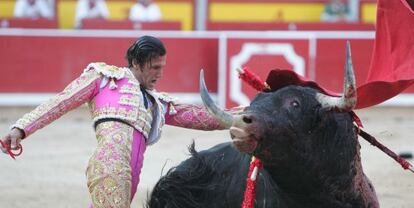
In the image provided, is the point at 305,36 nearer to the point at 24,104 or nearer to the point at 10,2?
the point at 24,104

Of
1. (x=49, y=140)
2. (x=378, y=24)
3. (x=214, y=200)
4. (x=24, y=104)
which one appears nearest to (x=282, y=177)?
(x=214, y=200)

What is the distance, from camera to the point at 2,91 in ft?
34.3

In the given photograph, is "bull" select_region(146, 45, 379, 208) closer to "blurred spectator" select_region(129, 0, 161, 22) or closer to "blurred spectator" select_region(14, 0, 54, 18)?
"blurred spectator" select_region(129, 0, 161, 22)

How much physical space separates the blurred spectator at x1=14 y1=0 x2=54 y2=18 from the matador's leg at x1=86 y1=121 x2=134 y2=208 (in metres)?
8.57

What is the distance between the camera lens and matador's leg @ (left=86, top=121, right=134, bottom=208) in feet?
9.98

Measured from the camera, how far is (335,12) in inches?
485

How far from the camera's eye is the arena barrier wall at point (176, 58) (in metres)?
10.5

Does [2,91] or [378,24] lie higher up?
[378,24]

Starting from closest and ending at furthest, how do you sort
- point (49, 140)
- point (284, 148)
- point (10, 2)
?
point (284, 148)
point (49, 140)
point (10, 2)

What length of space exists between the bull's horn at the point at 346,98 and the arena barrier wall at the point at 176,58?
24.1 feet

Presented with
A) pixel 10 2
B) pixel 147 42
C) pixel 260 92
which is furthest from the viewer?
pixel 10 2

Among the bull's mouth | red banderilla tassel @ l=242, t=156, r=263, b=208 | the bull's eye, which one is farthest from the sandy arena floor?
the bull's mouth

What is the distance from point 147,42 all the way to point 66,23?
9.51m

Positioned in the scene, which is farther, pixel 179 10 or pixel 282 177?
pixel 179 10
